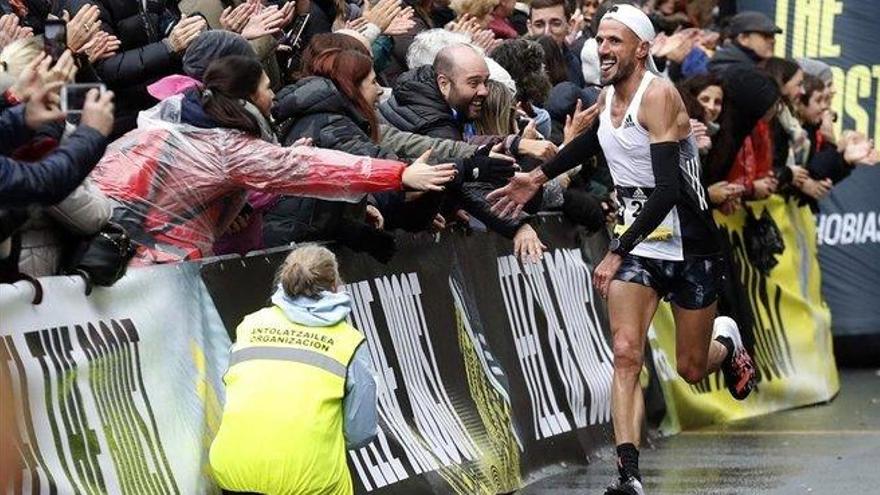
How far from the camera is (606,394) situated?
13438mm

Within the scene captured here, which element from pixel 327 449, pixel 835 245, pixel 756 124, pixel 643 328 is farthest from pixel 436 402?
pixel 835 245

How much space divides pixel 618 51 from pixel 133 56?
7.95ft

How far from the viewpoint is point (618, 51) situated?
35.6ft

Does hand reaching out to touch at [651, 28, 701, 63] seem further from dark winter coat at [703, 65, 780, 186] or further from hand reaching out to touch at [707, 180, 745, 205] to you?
hand reaching out to touch at [707, 180, 745, 205]

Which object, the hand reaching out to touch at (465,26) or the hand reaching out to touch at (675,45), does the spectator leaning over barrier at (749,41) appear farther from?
the hand reaching out to touch at (465,26)

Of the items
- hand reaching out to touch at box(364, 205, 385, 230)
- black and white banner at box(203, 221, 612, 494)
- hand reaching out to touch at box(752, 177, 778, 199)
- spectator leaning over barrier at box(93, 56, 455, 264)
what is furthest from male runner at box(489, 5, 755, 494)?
hand reaching out to touch at box(752, 177, 778, 199)

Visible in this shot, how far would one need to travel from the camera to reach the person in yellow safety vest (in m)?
8.02

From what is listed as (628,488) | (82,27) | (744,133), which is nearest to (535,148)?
(628,488)

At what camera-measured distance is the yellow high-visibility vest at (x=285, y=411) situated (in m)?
8.02

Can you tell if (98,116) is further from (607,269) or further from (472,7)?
(472,7)

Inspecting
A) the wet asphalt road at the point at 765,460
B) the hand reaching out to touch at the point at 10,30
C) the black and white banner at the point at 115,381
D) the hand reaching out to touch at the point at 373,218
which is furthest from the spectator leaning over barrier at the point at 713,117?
the black and white banner at the point at 115,381

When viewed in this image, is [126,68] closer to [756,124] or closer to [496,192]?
[496,192]

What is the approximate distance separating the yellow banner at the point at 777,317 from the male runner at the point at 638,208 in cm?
348

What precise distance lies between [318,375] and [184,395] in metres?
1.10
